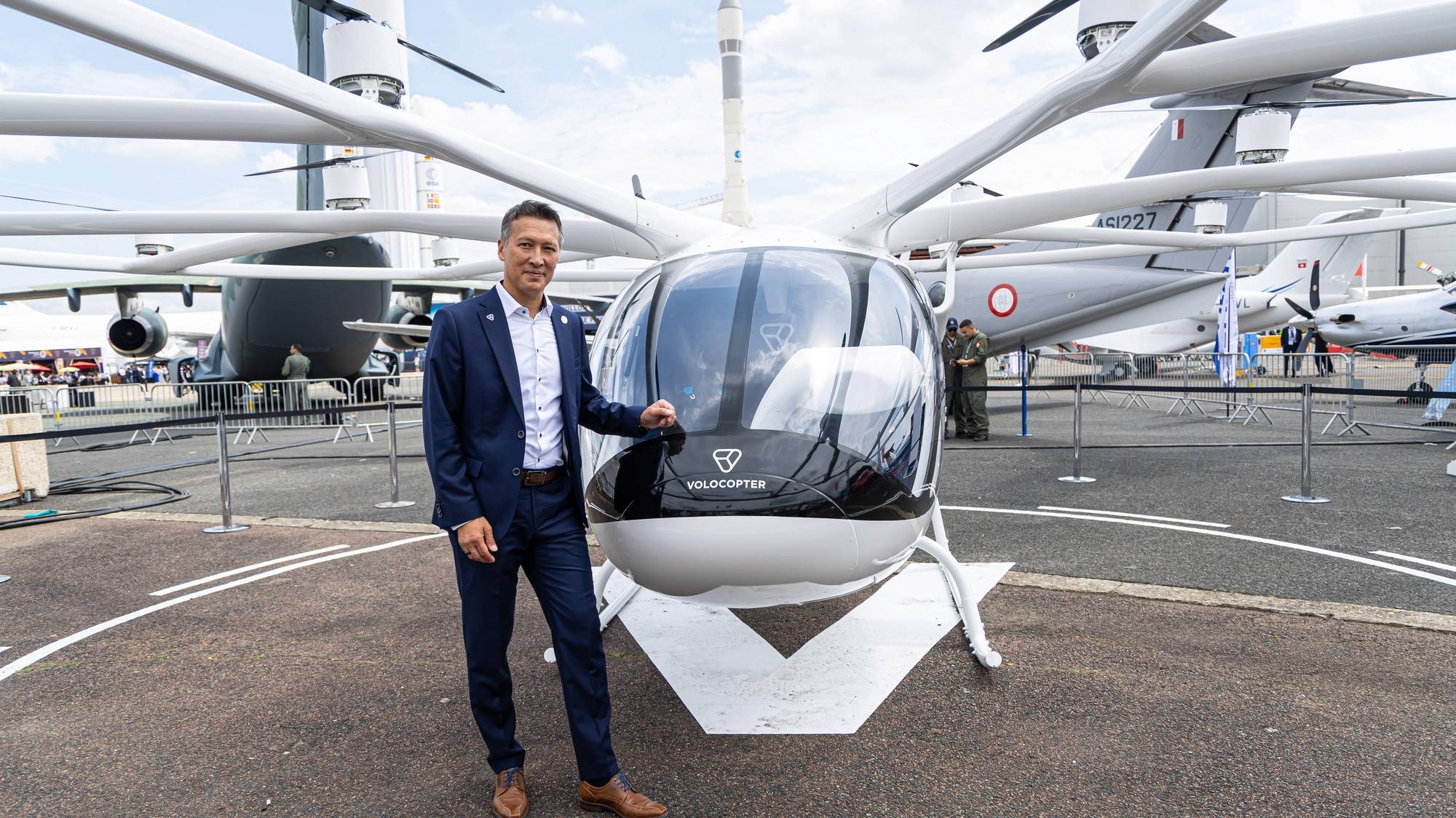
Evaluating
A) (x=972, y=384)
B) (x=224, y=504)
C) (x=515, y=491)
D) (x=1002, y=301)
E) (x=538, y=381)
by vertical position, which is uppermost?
(x=1002, y=301)

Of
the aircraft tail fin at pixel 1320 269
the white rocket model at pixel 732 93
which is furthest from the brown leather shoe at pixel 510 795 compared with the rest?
the white rocket model at pixel 732 93

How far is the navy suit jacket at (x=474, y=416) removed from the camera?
252 centimetres

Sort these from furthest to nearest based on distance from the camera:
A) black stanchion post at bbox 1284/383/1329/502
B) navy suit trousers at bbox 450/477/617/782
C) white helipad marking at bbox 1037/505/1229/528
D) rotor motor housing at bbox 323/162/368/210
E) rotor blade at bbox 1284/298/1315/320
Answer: rotor blade at bbox 1284/298/1315/320 < black stanchion post at bbox 1284/383/1329/502 < rotor motor housing at bbox 323/162/368/210 < white helipad marking at bbox 1037/505/1229/528 < navy suit trousers at bbox 450/477/617/782

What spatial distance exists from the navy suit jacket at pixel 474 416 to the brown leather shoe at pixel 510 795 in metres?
0.84

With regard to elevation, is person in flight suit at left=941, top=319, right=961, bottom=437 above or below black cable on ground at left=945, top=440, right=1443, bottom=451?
above

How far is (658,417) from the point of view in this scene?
2.81m

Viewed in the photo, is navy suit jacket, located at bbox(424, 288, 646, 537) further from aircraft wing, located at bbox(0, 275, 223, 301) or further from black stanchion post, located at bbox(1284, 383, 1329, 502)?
aircraft wing, located at bbox(0, 275, 223, 301)

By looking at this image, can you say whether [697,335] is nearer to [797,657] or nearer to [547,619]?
[547,619]

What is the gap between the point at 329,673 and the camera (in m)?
3.83

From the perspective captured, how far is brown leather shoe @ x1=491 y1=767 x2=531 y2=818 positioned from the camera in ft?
8.45

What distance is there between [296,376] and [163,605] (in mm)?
12878

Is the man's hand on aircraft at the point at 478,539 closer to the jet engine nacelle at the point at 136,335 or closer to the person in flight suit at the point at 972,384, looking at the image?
the person in flight suit at the point at 972,384

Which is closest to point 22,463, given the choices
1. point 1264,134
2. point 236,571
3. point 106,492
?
point 106,492

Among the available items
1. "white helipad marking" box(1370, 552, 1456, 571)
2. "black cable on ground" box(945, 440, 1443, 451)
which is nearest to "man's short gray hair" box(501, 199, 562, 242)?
"white helipad marking" box(1370, 552, 1456, 571)
